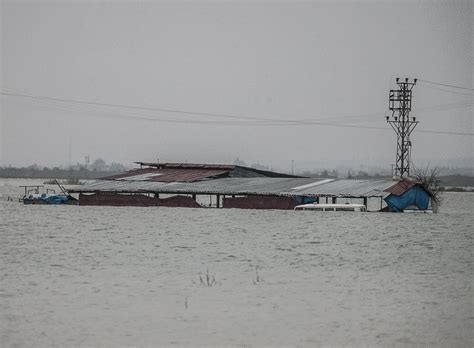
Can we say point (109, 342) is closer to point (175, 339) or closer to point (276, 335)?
point (175, 339)

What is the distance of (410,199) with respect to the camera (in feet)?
128

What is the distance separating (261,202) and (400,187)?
6.76 metres

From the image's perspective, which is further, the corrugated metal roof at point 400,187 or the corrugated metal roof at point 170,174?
the corrugated metal roof at point 170,174

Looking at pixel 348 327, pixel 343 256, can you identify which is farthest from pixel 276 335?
pixel 343 256

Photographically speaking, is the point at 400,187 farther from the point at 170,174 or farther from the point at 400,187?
the point at 170,174

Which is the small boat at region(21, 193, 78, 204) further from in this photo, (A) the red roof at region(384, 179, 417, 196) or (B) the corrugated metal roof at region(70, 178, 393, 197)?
(A) the red roof at region(384, 179, 417, 196)

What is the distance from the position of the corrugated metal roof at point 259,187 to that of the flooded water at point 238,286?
6813 millimetres

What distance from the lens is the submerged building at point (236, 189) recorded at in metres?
38.8

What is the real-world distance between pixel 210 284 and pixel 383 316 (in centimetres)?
446

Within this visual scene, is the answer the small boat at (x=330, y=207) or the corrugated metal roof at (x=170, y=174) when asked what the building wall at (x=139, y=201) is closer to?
the corrugated metal roof at (x=170, y=174)

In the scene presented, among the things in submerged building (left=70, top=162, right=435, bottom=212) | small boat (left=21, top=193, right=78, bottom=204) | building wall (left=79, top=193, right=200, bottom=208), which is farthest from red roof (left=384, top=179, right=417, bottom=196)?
small boat (left=21, top=193, right=78, bottom=204)

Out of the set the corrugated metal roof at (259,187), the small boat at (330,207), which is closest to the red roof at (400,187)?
the corrugated metal roof at (259,187)

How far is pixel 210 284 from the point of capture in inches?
667

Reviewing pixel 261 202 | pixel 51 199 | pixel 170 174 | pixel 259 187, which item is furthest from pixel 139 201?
pixel 51 199
